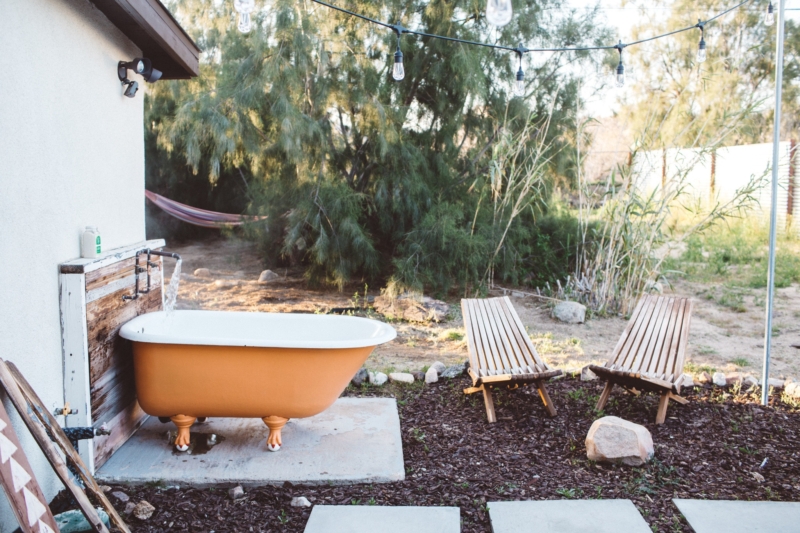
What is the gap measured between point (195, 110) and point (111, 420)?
158 inches

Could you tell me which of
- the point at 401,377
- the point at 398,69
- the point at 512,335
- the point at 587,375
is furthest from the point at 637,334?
the point at 398,69

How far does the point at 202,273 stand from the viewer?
25.4 feet

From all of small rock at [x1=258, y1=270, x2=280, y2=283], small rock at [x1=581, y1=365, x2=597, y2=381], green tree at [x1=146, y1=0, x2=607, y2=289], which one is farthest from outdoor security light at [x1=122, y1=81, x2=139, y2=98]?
small rock at [x1=258, y1=270, x2=280, y2=283]

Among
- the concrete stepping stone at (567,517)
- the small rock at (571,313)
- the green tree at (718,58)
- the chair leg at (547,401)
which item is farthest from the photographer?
the green tree at (718,58)

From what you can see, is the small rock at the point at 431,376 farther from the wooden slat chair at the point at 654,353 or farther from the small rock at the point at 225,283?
the small rock at the point at 225,283

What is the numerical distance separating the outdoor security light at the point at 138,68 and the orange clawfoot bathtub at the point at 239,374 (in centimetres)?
121

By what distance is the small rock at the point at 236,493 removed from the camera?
2.57 m

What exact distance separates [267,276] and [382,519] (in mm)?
5341

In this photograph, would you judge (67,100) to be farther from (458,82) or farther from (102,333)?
(458,82)

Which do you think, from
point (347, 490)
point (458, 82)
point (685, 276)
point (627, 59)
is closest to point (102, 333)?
point (347, 490)

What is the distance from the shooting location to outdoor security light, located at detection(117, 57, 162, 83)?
121 inches

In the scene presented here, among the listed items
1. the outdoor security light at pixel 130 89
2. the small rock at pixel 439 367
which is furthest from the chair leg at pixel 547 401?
the outdoor security light at pixel 130 89

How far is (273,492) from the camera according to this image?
2.62m

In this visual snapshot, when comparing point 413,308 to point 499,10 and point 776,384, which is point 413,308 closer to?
point 776,384
